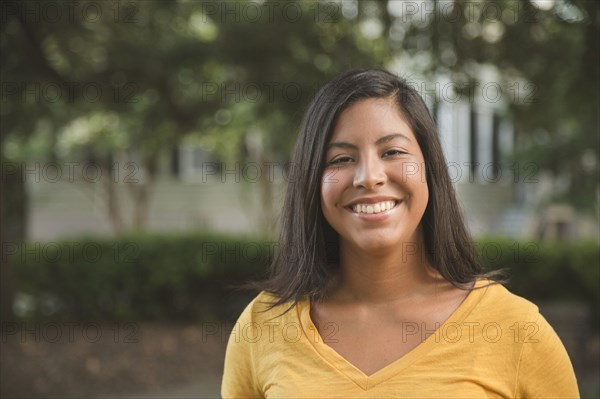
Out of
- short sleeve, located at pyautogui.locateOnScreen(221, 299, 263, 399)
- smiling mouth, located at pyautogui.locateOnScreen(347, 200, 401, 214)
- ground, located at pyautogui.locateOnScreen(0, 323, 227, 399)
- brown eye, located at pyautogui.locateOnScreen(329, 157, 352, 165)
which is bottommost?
ground, located at pyautogui.locateOnScreen(0, 323, 227, 399)

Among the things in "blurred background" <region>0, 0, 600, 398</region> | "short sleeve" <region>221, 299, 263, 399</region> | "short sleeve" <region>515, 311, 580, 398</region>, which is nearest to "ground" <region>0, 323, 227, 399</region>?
"blurred background" <region>0, 0, 600, 398</region>

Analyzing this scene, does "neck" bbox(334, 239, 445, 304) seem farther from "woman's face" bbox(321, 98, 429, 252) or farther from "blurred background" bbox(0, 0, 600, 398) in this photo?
"blurred background" bbox(0, 0, 600, 398)

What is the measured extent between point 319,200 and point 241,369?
21.4 inches

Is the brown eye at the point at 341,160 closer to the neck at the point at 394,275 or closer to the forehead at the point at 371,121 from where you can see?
the forehead at the point at 371,121

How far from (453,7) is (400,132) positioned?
270 inches

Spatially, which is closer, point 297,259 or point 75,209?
point 297,259

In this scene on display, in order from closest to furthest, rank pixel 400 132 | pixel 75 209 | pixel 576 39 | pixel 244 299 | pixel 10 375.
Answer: pixel 400 132 → pixel 576 39 → pixel 10 375 → pixel 244 299 → pixel 75 209

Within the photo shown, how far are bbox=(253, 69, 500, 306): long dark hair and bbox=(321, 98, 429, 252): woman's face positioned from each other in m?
0.03

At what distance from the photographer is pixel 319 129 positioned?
94.0 inches

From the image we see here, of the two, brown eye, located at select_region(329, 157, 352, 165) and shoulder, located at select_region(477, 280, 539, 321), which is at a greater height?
brown eye, located at select_region(329, 157, 352, 165)

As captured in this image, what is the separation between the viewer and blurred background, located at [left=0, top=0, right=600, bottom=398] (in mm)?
8859

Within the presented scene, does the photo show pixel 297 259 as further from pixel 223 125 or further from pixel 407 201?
pixel 223 125

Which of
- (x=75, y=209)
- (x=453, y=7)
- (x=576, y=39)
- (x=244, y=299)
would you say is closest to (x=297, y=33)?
(x=453, y=7)

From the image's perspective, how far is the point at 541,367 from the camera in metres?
2.17
